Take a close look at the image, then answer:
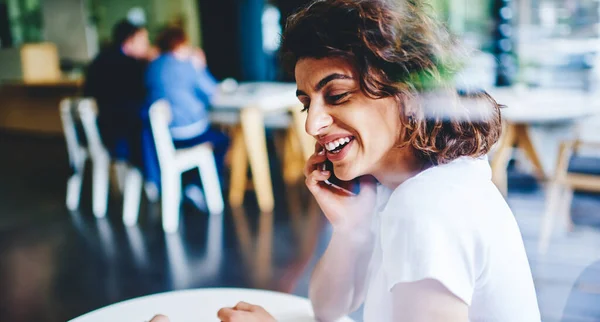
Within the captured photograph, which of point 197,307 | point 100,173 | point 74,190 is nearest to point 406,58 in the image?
point 197,307

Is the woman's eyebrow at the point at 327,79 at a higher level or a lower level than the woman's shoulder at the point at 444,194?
higher

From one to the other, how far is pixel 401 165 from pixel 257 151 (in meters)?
2.69

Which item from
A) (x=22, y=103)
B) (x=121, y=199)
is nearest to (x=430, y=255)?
(x=121, y=199)

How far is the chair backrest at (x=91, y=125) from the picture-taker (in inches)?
126

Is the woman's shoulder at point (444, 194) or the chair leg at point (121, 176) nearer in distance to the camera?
the woman's shoulder at point (444, 194)

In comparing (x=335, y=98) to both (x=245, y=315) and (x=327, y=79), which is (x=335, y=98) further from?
(x=245, y=315)

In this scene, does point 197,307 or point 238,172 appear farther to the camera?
point 238,172

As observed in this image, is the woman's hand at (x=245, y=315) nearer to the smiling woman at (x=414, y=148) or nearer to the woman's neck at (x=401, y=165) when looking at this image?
the smiling woman at (x=414, y=148)

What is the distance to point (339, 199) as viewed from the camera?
2.72 feet

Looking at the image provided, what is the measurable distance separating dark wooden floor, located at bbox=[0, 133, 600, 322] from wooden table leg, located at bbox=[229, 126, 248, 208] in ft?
0.76

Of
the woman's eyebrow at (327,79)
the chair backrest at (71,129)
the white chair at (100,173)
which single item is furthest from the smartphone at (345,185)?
the chair backrest at (71,129)

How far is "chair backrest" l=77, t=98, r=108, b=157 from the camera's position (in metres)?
3.20

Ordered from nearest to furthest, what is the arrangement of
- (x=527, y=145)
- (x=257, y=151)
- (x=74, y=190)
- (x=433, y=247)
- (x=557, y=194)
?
(x=433, y=247), (x=557, y=194), (x=257, y=151), (x=527, y=145), (x=74, y=190)

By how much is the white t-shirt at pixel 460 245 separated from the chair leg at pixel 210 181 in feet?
8.87
